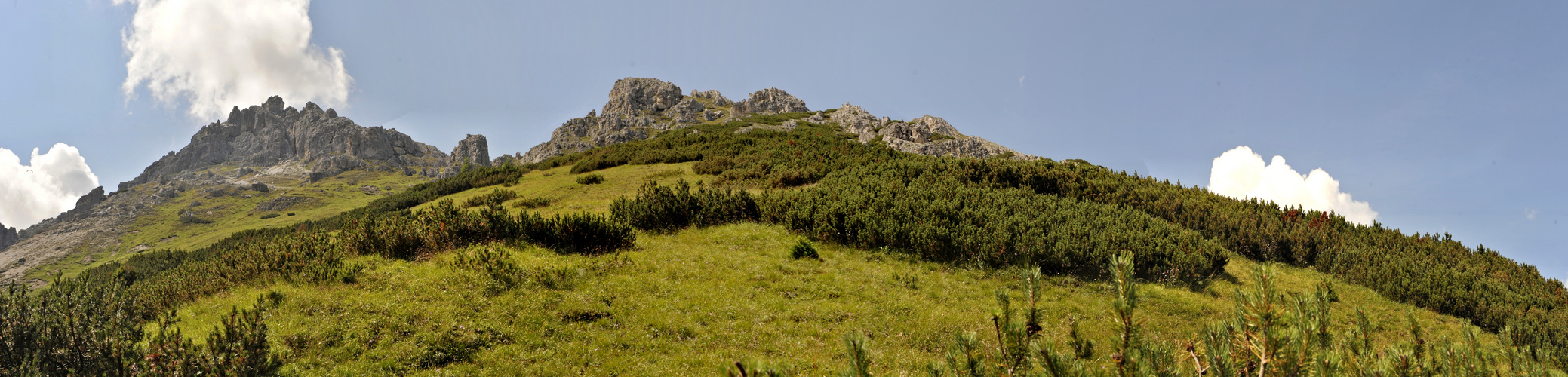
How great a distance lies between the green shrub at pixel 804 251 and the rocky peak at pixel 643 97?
12752 centimetres

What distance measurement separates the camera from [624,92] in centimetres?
14388

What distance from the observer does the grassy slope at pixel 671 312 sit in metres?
8.66

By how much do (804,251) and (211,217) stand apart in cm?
19523

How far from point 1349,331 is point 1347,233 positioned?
16.2 metres

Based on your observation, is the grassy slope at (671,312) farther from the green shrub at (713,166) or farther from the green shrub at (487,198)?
the green shrub at (713,166)

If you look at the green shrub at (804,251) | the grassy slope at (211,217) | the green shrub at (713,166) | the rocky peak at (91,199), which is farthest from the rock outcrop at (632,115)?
the rocky peak at (91,199)

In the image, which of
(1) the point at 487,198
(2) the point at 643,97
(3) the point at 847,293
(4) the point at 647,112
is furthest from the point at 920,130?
(2) the point at 643,97

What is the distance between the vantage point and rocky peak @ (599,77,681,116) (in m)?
139

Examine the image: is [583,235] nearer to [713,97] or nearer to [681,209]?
[681,209]

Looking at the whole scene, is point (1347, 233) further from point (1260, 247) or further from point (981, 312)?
point (981, 312)

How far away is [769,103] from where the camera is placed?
446ft

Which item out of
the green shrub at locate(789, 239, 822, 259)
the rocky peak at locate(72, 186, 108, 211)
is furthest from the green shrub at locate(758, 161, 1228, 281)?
the rocky peak at locate(72, 186, 108, 211)

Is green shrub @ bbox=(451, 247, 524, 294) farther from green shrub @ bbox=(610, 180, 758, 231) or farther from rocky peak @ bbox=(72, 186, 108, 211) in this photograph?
rocky peak @ bbox=(72, 186, 108, 211)

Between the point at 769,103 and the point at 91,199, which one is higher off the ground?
the point at 769,103
